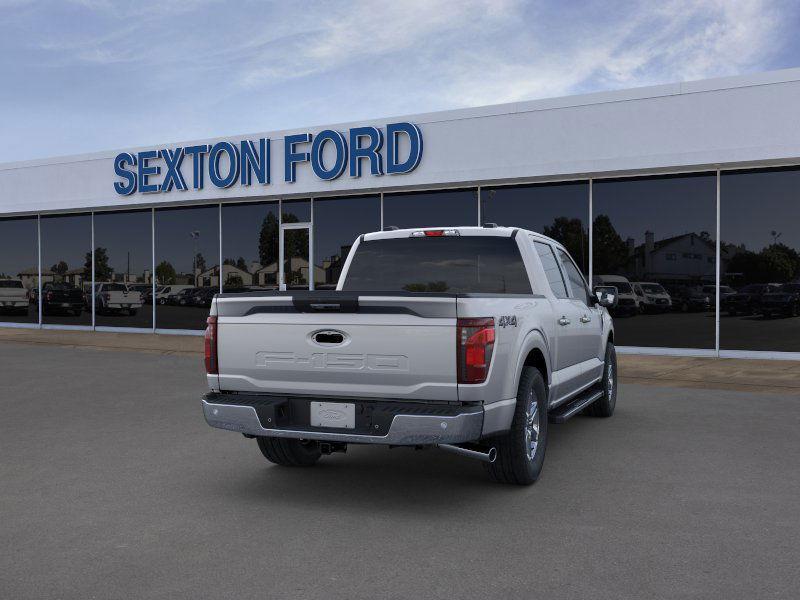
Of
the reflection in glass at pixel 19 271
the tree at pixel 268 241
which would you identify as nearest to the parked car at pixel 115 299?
the reflection in glass at pixel 19 271

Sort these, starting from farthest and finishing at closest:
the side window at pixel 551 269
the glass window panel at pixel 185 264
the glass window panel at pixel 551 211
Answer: the glass window panel at pixel 185 264 → the glass window panel at pixel 551 211 → the side window at pixel 551 269

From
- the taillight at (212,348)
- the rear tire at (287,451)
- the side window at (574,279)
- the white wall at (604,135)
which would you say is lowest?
the rear tire at (287,451)

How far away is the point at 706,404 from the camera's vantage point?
9594 mm

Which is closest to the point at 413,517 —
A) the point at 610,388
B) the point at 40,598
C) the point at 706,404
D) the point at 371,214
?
the point at 40,598

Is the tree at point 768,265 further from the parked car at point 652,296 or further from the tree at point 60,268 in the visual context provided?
the tree at point 60,268

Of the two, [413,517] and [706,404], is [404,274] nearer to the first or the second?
[413,517]

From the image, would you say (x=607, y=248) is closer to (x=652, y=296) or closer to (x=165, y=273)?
(x=652, y=296)

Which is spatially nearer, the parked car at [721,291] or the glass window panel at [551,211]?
the parked car at [721,291]

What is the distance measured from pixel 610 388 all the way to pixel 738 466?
256 cm

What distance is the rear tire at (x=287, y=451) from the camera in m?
6.30

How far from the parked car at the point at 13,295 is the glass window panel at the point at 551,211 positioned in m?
15.7

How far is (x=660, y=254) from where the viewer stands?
15617 mm

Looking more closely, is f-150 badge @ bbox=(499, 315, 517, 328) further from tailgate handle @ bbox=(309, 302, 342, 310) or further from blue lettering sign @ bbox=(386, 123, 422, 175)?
blue lettering sign @ bbox=(386, 123, 422, 175)

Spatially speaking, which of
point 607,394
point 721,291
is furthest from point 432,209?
point 607,394
